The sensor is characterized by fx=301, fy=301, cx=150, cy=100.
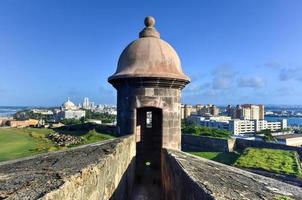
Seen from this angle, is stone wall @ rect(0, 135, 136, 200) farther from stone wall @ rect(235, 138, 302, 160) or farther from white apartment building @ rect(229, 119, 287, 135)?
white apartment building @ rect(229, 119, 287, 135)

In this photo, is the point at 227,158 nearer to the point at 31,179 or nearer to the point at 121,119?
the point at 121,119

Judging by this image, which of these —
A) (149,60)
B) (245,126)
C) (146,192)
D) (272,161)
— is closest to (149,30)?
(149,60)

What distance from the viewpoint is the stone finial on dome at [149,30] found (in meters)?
6.12

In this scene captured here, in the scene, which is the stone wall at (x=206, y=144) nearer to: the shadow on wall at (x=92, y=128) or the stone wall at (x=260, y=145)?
the stone wall at (x=260, y=145)

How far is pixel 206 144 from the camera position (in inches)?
1060

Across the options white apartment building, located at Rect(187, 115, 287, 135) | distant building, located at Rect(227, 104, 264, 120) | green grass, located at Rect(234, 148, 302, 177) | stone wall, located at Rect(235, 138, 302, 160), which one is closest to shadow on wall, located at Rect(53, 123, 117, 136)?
green grass, located at Rect(234, 148, 302, 177)

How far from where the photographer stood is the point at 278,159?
68.3 feet

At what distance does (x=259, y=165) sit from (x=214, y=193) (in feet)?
62.4

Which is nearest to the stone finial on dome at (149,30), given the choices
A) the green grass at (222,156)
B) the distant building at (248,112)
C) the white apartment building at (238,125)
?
the green grass at (222,156)

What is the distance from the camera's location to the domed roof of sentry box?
219 inches

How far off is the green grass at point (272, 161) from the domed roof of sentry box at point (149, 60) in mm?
14827

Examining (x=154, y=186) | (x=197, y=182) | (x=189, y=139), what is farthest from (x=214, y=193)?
(x=189, y=139)

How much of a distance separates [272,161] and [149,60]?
1760cm

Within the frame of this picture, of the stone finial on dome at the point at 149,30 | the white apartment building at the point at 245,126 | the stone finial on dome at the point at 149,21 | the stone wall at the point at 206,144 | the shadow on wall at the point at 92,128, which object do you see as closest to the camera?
the stone finial on dome at the point at 149,30
